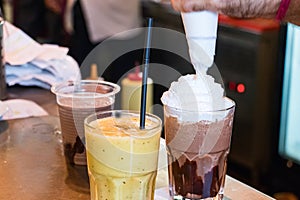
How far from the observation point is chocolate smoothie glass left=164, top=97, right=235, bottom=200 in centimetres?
107

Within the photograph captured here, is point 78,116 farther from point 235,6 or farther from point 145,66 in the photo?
point 235,6

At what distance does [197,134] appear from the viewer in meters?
1.07

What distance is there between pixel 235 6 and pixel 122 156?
561 millimetres

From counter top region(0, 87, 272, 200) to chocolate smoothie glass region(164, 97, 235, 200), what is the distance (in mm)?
111

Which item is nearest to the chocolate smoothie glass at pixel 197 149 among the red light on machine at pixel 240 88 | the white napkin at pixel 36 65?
the white napkin at pixel 36 65

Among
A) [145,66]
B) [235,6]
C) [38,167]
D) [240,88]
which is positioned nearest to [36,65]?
[38,167]

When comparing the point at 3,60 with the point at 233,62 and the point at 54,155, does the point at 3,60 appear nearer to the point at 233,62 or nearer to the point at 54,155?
the point at 54,155

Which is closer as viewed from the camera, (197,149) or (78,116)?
(197,149)

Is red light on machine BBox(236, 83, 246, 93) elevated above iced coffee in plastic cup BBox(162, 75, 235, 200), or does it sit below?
below

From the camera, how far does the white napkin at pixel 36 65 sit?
1811 mm

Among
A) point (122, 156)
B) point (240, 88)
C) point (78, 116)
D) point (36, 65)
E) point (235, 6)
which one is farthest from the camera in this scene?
point (240, 88)

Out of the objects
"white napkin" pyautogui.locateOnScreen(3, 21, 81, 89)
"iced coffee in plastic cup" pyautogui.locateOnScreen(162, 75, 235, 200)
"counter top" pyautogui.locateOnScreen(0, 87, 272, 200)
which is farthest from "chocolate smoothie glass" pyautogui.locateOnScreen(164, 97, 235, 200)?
"white napkin" pyautogui.locateOnScreen(3, 21, 81, 89)

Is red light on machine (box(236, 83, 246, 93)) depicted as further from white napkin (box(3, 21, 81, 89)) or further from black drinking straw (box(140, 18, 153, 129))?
black drinking straw (box(140, 18, 153, 129))

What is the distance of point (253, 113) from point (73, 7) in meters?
1.35
